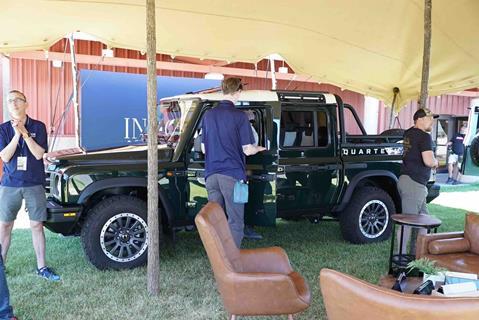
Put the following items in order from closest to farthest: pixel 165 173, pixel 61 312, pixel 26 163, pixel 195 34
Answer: pixel 61 312, pixel 26 163, pixel 165 173, pixel 195 34

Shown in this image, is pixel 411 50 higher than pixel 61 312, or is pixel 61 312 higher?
pixel 411 50

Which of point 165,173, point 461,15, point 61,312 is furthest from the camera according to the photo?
point 461,15

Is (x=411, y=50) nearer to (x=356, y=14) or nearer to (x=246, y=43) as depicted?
(x=356, y=14)

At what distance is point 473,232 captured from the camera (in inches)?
174

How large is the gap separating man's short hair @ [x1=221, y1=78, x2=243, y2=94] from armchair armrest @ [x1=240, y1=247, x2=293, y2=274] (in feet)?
5.64

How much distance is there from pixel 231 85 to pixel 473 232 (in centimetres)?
286

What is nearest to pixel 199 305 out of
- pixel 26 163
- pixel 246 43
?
pixel 26 163

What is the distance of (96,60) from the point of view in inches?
413

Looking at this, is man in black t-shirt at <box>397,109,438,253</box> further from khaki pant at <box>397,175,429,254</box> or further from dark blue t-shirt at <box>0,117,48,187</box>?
dark blue t-shirt at <box>0,117,48,187</box>

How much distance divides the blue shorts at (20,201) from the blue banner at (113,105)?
4270 millimetres

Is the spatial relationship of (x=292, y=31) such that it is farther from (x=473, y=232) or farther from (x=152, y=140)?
(x=473, y=232)

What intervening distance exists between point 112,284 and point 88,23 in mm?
3674

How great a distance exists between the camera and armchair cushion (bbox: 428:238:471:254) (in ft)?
14.0

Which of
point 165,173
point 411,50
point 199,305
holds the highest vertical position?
point 411,50
